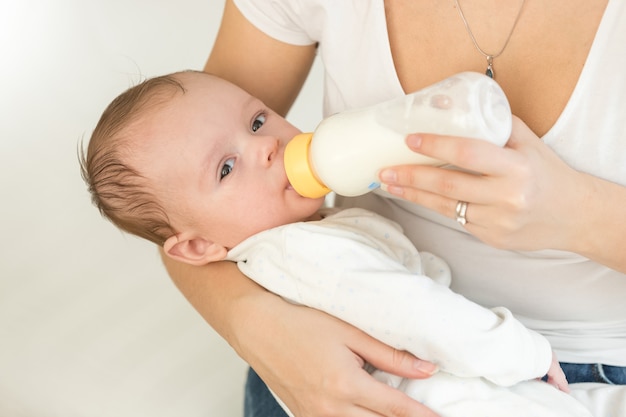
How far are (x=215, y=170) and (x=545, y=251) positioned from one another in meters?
0.51

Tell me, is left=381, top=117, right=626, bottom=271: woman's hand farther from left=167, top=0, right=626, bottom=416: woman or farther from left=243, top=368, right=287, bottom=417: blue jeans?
left=243, top=368, right=287, bottom=417: blue jeans

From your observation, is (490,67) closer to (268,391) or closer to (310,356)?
(310,356)

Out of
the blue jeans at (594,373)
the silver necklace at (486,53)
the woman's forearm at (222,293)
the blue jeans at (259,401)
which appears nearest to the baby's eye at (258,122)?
the woman's forearm at (222,293)

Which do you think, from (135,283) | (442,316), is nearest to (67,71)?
(135,283)

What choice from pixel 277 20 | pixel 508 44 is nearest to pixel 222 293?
pixel 277 20

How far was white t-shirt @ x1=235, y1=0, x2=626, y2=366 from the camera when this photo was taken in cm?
100

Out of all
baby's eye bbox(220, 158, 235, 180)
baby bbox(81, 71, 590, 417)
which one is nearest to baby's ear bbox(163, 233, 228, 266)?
baby bbox(81, 71, 590, 417)

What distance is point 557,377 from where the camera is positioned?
3.52 ft

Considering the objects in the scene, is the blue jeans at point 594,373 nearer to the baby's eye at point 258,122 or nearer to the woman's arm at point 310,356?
the woman's arm at point 310,356

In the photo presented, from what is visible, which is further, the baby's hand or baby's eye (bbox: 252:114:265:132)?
baby's eye (bbox: 252:114:265:132)

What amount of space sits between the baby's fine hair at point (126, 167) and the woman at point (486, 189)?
0.15 metres

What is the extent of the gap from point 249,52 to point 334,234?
0.45 meters

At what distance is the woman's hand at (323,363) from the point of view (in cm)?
104

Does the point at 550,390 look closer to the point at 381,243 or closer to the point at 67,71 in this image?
the point at 381,243
